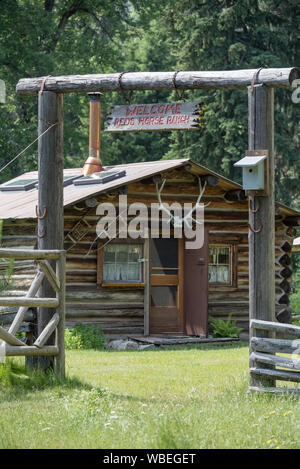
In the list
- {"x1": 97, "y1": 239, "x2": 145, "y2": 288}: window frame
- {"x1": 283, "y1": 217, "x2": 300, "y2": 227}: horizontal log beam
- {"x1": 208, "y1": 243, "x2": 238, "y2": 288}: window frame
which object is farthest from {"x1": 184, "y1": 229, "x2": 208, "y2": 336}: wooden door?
{"x1": 283, "y1": 217, "x2": 300, "y2": 227}: horizontal log beam

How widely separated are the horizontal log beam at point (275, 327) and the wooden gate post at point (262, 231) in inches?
9.5

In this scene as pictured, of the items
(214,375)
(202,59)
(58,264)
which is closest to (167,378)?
(214,375)

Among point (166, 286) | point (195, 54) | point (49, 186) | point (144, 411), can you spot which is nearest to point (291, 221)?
point (166, 286)

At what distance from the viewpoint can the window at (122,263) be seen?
17250mm

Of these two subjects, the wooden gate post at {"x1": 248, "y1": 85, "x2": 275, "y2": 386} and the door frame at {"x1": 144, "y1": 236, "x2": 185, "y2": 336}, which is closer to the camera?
the wooden gate post at {"x1": 248, "y1": 85, "x2": 275, "y2": 386}

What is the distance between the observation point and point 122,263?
1738 cm

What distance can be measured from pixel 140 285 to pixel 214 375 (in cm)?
551

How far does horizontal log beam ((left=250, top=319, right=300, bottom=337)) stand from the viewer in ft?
30.3

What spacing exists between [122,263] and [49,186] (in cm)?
675

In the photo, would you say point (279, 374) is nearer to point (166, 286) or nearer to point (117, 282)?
point (117, 282)

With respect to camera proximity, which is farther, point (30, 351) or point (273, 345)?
point (30, 351)

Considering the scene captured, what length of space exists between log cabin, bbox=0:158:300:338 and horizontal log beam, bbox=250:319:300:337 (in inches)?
255

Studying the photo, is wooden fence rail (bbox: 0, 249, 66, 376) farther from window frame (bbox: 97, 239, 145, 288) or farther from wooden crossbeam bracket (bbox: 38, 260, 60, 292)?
window frame (bbox: 97, 239, 145, 288)

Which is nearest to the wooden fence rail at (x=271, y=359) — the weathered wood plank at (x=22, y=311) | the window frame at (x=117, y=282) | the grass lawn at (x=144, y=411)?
the grass lawn at (x=144, y=411)
